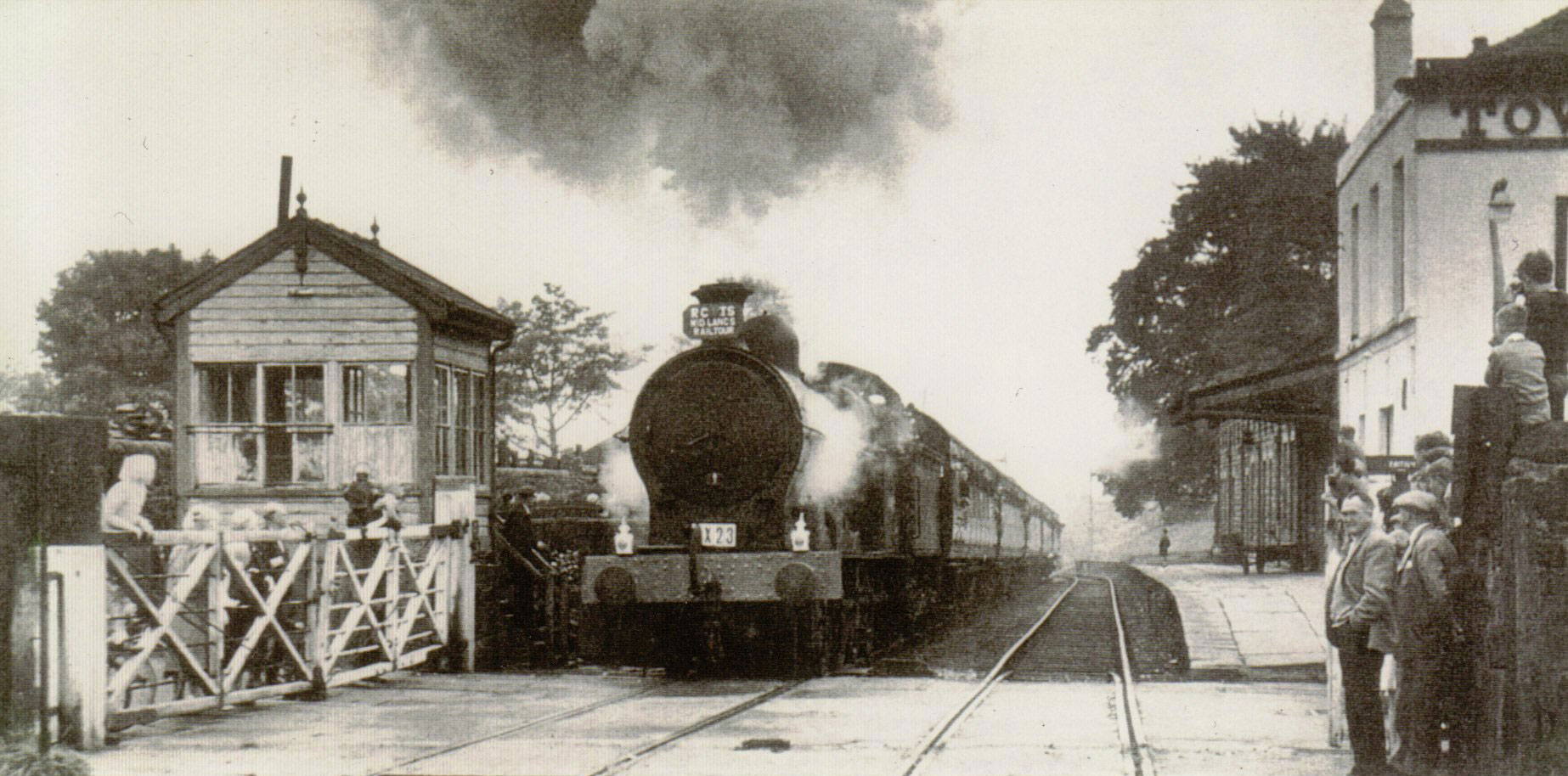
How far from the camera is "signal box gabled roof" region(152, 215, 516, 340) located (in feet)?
62.2

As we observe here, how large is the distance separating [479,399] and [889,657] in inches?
328

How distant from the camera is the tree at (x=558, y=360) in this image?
33312 mm

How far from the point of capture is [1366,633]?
8.11m

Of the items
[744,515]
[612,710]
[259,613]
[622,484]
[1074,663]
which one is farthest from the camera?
[1074,663]

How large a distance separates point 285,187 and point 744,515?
10.2 m

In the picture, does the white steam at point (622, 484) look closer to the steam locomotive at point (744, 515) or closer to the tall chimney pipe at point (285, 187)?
the steam locomotive at point (744, 515)

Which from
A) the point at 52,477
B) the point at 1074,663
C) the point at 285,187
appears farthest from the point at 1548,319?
the point at 285,187

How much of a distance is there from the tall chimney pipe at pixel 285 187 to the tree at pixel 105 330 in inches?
900

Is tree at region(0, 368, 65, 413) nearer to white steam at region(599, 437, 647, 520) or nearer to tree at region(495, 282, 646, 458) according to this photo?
tree at region(495, 282, 646, 458)

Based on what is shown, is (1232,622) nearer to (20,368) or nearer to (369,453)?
(369,453)

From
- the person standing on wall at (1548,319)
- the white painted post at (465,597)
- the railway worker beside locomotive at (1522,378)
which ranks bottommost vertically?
the white painted post at (465,597)

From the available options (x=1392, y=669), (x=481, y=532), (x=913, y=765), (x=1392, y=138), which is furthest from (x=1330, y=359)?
(x=913, y=765)

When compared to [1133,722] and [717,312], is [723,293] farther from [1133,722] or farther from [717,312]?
[1133,722]

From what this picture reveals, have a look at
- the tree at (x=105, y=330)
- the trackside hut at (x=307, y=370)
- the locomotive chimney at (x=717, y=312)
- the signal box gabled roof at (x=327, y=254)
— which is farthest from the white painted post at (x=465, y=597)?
the tree at (x=105, y=330)
